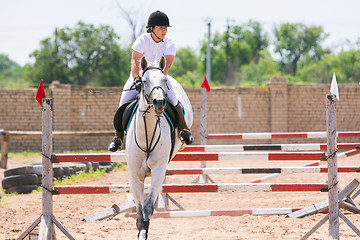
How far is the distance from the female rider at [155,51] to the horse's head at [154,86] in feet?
1.43

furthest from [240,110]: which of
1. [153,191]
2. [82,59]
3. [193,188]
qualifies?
[82,59]

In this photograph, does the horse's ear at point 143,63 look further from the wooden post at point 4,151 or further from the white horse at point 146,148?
the wooden post at point 4,151

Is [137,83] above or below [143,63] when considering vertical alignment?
below

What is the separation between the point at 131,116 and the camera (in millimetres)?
5043

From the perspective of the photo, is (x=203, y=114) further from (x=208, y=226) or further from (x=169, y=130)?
(x=169, y=130)

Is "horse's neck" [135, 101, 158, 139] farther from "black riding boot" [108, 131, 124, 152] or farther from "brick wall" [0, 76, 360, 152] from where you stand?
"brick wall" [0, 76, 360, 152]

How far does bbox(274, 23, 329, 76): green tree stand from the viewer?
5500 cm

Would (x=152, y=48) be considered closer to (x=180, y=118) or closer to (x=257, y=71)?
(x=180, y=118)

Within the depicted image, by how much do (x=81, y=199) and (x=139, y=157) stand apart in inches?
174

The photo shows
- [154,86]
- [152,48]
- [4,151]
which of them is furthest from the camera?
[4,151]

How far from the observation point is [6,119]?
64.6 feet

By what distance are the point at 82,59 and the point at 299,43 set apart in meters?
27.5

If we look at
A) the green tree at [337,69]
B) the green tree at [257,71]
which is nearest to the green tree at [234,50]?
the green tree at [257,71]

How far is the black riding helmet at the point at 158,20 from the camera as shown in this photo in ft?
16.8
